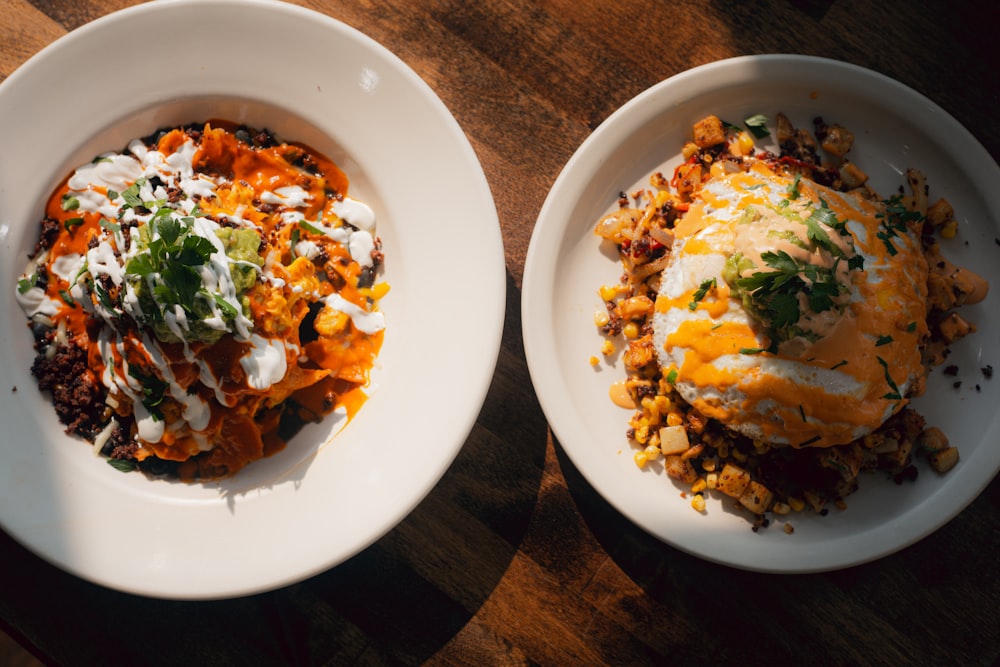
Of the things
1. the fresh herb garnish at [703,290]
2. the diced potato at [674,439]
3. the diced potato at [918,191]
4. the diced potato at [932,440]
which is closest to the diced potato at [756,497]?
the diced potato at [674,439]

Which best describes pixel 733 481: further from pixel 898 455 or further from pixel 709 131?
pixel 709 131

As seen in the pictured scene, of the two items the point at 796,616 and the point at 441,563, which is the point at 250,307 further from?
the point at 796,616

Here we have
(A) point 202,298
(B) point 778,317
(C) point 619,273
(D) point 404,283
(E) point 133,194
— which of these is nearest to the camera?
(A) point 202,298

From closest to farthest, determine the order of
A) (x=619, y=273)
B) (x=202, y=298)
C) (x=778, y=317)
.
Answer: (x=202, y=298), (x=778, y=317), (x=619, y=273)

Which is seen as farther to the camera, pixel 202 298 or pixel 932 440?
pixel 932 440

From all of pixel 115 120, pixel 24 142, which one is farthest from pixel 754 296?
pixel 24 142

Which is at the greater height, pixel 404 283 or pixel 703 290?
pixel 703 290

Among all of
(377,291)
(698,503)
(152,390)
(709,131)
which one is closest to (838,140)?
(709,131)
